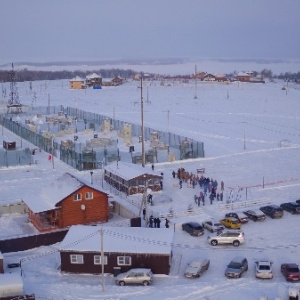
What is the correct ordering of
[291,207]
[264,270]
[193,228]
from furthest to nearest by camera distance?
[291,207] < [193,228] < [264,270]

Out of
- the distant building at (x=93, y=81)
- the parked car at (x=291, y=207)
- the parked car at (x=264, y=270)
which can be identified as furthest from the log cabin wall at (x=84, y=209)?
the distant building at (x=93, y=81)

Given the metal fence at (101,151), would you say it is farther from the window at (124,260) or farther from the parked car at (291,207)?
the window at (124,260)

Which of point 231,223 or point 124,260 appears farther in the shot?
point 231,223

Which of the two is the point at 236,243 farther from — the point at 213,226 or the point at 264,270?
the point at 264,270

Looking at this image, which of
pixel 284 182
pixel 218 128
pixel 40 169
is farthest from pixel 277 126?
pixel 40 169

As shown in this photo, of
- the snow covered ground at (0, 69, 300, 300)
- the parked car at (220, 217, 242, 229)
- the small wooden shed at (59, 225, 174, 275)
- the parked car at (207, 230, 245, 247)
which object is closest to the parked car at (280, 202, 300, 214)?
the snow covered ground at (0, 69, 300, 300)

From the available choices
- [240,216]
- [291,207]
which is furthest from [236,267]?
[291,207]

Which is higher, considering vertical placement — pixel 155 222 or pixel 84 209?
pixel 84 209

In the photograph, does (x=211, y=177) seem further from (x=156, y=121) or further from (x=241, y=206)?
(x=156, y=121)
